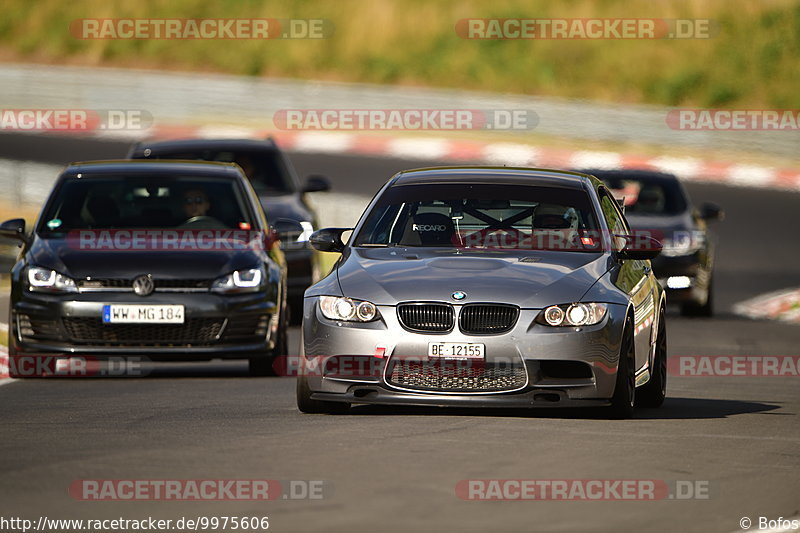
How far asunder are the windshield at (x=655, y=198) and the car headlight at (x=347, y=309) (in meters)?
10.5

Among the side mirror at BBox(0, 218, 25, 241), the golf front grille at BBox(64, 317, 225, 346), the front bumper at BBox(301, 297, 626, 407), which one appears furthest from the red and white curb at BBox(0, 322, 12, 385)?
the front bumper at BBox(301, 297, 626, 407)

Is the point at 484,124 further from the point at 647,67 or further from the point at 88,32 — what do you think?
the point at 88,32

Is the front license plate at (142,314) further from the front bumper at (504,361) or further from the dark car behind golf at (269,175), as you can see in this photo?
the dark car behind golf at (269,175)

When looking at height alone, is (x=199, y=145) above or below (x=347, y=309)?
below

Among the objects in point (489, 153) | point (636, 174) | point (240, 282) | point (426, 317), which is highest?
point (426, 317)

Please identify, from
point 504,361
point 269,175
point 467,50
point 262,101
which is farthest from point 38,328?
point 467,50

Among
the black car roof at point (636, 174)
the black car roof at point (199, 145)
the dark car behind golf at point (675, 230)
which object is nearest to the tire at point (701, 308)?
the dark car behind golf at point (675, 230)

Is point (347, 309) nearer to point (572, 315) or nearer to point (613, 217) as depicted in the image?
point (572, 315)

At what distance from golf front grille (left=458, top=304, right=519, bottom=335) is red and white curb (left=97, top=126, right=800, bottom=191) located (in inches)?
797

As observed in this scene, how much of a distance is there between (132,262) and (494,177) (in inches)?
121

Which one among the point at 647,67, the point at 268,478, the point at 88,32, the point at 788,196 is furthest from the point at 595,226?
the point at 88,32

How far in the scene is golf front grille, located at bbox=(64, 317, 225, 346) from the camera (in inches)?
504

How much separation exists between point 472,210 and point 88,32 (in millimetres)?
39787

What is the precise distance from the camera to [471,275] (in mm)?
10133
